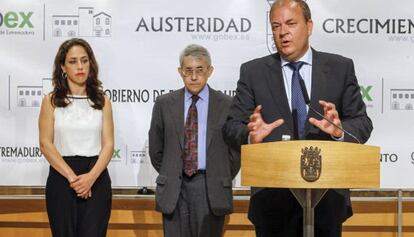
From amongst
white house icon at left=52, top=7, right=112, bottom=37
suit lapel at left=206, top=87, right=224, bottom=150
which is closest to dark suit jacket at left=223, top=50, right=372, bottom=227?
suit lapel at left=206, top=87, right=224, bottom=150

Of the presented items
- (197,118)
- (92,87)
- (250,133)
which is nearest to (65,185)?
(92,87)

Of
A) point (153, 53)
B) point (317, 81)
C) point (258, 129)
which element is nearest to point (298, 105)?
point (317, 81)

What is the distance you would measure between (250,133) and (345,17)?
277 cm

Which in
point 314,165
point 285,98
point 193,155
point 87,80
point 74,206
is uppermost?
point 87,80

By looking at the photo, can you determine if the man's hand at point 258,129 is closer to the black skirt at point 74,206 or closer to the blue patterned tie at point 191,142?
the blue patterned tie at point 191,142

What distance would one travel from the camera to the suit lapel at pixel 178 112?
15.9 ft

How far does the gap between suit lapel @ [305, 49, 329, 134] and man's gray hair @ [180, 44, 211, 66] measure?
69.9 inches

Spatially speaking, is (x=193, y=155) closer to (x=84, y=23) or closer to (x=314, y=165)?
(x=84, y=23)

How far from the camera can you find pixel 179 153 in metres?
4.80

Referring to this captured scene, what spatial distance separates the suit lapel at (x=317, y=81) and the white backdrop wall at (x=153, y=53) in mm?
2187

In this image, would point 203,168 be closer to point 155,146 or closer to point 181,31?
point 155,146

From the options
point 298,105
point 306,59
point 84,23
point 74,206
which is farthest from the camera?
point 84,23

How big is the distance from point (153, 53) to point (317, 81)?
246 cm

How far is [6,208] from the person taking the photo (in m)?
6.06
